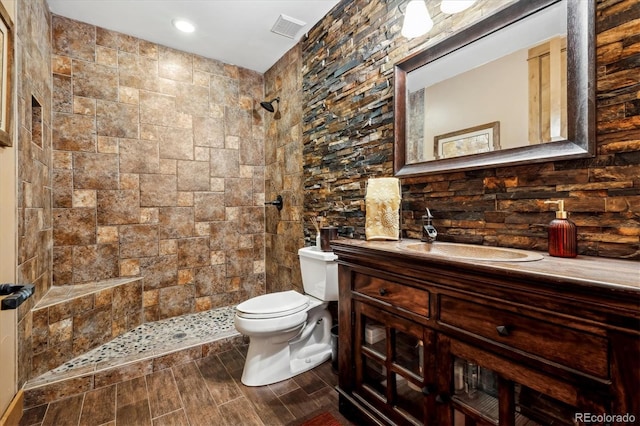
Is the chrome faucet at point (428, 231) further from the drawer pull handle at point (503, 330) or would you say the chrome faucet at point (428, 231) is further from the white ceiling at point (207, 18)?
the white ceiling at point (207, 18)

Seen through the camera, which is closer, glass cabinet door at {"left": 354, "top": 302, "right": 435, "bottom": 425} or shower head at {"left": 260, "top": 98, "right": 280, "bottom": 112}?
glass cabinet door at {"left": 354, "top": 302, "right": 435, "bottom": 425}

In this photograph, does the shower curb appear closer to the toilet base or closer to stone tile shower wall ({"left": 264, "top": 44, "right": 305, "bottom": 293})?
the toilet base

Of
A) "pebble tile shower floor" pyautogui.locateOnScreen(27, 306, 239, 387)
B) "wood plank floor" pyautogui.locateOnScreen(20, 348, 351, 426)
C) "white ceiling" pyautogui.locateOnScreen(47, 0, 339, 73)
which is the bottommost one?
"wood plank floor" pyautogui.locateOnScreen(20, 348, 351, 426)

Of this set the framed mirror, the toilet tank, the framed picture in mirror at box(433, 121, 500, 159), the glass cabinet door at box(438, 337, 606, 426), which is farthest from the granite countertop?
the toilet tank

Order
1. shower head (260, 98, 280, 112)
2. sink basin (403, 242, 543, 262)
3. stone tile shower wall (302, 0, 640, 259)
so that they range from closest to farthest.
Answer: stone tile shower wall (302, 0, 640, 259) → sink basin (403, 242, 543, 262) → shower head (260, 98, 280, 112)

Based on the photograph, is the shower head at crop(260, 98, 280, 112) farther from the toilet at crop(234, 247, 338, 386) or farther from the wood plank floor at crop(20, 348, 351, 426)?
the wood plank floor at crop(20, 348, 351, 426)

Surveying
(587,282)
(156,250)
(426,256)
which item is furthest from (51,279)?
(587,282)

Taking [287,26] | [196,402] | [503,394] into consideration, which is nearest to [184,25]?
[287,26]

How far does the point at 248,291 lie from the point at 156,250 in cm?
103

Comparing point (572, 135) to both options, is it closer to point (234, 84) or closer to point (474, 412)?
point (474, 412)

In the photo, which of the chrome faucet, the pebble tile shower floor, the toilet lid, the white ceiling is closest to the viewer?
the chrome faucet

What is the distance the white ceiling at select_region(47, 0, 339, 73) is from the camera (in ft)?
7.49

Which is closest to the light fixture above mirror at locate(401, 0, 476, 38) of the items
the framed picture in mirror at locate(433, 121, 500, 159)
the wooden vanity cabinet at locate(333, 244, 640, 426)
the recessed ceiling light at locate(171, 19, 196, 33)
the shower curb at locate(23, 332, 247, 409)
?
the framed picture in mirror at locate(433, 121, 500, 159)

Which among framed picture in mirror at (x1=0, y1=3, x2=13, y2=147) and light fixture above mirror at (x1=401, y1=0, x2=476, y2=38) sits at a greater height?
light fixture above mirror at (x1=401, y1=0, x2=476, y2=38)
